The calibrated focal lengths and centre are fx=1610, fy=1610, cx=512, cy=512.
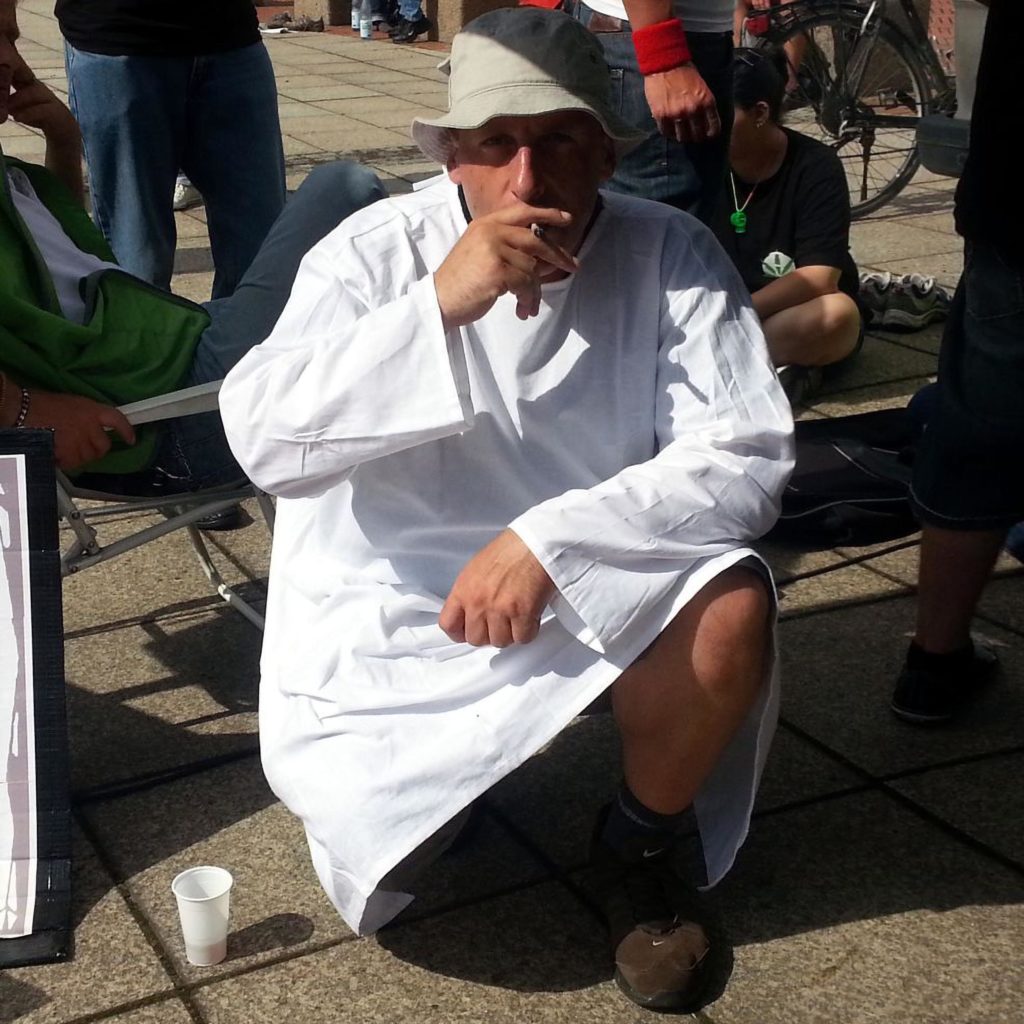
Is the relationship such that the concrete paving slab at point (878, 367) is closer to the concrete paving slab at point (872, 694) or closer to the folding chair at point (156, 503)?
the concrete paving slab at point (872, 694)

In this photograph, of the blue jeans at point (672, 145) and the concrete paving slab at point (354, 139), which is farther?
the concrete paving slab at point (354, 139)

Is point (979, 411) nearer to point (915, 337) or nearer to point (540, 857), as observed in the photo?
point (540, 857)

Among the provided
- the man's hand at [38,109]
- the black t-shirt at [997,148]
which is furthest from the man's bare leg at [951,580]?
the man's hand at [38,109]

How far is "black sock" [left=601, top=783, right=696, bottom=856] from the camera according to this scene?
8.04 feet

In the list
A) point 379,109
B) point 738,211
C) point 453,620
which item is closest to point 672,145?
point 453,620

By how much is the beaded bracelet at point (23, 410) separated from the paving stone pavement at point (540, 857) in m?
0.66

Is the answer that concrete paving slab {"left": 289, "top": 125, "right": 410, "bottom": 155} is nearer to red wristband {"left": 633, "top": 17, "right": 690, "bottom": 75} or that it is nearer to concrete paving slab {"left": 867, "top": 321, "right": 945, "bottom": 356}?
concrete paving slab {"left": 867, "top": 321, "right": 945, "bottom": 356}

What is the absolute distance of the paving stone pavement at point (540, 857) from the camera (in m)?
2.38

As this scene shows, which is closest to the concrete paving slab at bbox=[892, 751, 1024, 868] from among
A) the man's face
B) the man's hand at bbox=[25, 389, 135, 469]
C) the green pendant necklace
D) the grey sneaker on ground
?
the man's face

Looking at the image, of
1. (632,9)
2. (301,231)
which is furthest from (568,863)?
(632,9)

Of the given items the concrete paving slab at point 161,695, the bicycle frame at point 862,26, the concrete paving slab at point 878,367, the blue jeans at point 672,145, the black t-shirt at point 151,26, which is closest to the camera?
the concrete paving slab at point 161,695

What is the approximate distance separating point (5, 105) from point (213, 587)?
119 centimetres

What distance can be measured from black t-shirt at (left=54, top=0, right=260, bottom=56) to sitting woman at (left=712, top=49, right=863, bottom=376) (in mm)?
1593

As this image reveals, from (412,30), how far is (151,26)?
9919mm
